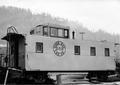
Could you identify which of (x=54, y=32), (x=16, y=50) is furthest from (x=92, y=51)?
(x=16, y=50)

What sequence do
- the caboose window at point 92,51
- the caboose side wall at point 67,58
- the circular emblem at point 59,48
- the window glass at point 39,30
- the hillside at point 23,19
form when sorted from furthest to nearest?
the hillside at point 23,19 → the caboose window at point 92,51 → the window glass at point 39,30 → the circular emblem at point 59,48 → the caboose side wall at point 67,58

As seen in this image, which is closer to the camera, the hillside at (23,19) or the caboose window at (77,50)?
the caboose window at (77,50)

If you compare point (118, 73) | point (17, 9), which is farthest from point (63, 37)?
point (17, 9)

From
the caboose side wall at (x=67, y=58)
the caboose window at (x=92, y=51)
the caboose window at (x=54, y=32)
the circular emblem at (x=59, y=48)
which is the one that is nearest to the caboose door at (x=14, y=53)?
the caboose side wall at (x=67, y=58)

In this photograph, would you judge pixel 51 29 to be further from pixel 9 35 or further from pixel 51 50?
pixel 9 35

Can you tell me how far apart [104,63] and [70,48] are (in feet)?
13.8

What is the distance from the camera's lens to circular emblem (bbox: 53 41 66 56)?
18.7 metres

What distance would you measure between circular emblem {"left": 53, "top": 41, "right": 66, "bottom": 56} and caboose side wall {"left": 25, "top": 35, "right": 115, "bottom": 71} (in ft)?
0.76

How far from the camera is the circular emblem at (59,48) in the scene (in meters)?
18.7

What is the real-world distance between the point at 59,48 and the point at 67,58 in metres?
1.14

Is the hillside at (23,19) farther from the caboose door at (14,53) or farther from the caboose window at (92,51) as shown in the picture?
the caboose door at (14,53)

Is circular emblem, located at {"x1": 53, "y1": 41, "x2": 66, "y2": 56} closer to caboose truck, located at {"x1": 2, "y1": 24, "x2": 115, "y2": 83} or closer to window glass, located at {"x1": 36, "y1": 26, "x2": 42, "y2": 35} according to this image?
caboose truck, located at {"x1": 2, "y1": 24, "x2": 115, "y2": 83}

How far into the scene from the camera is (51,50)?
1845 cm

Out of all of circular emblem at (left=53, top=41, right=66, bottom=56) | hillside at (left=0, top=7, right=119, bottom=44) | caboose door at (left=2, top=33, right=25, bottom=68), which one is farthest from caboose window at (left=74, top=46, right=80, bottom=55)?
hillside at (left=0, top=7, right=119, bottom=44)
